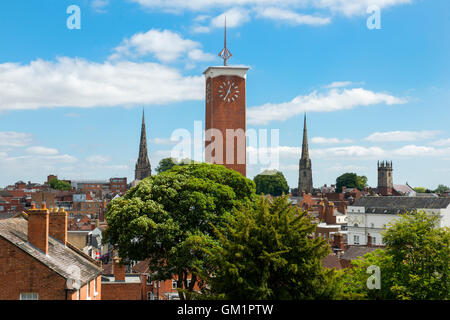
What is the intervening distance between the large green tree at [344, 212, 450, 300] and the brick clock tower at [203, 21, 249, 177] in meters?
31.3

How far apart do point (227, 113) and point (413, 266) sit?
35.4 meters

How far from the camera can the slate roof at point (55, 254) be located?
21.8 m

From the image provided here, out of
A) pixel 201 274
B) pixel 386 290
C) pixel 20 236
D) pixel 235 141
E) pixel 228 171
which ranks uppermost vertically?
pixel 235 141

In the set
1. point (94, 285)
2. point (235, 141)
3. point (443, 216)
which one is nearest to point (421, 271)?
point (94, 285)

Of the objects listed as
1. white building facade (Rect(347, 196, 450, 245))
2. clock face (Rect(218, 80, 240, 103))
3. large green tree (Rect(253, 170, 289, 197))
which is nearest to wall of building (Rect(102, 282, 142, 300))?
clock face (Rect(218, 80, 240, 103))

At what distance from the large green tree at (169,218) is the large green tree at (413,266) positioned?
8657mm

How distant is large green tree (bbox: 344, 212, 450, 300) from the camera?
2711 centimetres

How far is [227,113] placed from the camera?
60.3 meters

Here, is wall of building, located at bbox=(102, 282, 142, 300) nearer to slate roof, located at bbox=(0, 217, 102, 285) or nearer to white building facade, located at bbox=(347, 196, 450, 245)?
slate roof, located at bbox=(0, 217, 102, 285)

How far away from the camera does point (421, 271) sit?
27.9 meters

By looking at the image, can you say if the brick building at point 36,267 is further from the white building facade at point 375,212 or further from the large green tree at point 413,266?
the white building facade at point 375,212

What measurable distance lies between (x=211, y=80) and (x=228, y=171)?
26.8m

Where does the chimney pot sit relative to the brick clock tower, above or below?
below
